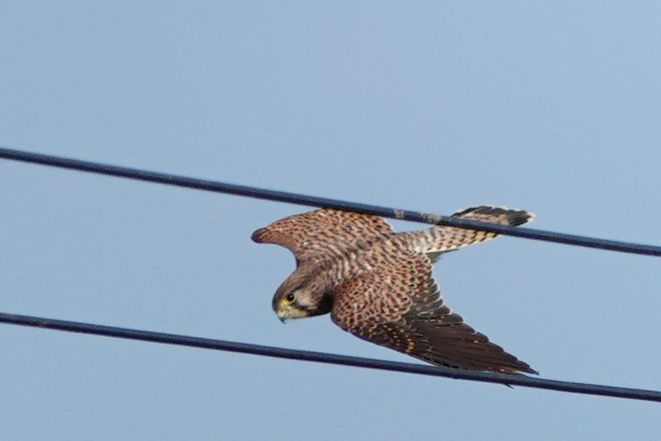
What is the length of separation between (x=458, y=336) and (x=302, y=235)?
2.70 meters

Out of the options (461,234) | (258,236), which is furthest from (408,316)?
(258,236)

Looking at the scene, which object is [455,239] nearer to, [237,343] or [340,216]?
[340,216]

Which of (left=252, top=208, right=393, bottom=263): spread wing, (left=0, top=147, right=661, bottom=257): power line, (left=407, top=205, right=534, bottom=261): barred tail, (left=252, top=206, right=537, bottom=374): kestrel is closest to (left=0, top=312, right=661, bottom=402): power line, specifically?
(left=0, top=147, right=661, bottom=257): power line

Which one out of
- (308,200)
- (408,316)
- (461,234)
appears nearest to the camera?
(308,200)

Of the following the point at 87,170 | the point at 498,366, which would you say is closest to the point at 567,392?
the point at 87,170

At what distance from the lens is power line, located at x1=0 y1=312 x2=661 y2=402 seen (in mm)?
5441

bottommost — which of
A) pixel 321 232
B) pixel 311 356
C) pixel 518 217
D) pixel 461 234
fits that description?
pixel 311 356

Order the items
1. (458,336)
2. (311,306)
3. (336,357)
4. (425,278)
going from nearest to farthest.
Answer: (336,357)
(458,336)
(425,278)
(311,306)

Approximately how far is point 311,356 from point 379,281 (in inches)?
218

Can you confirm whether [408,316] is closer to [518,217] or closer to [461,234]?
[461,234]

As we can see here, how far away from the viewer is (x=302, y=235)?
40.2 feet

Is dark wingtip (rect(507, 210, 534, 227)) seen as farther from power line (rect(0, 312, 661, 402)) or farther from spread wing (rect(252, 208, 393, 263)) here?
power line (rect(0, 312, 661, 402))

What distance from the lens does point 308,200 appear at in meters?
5.46

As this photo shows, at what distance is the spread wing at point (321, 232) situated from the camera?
11.8 m
